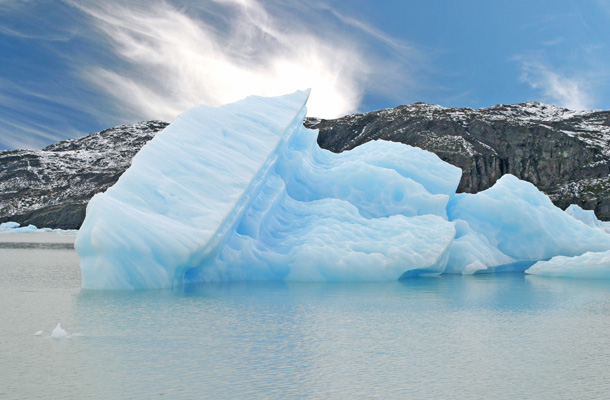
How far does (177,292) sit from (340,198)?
736cm

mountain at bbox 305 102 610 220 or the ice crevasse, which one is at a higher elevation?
mountain at bbox 305 102 610 220

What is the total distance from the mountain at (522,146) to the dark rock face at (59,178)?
4835 centimetres

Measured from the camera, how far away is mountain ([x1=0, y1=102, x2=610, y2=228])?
7812 centimetres

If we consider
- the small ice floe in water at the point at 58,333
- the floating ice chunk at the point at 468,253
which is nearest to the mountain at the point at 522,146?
the floating ice chunk at the point at 468,253

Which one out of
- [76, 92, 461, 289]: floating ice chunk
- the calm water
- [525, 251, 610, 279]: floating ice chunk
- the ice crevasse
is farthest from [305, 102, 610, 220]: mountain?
the calm water

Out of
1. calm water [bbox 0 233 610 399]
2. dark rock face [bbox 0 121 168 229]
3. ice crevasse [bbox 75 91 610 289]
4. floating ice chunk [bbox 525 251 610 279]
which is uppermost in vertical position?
dark rock face [bbox 0 121 168 229]

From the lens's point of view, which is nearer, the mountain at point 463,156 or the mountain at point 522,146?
the mountain at point 522,146

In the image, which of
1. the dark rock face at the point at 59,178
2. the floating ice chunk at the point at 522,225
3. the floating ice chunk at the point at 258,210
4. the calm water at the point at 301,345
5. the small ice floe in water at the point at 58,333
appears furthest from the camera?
the dark rock face at the point at 59,178

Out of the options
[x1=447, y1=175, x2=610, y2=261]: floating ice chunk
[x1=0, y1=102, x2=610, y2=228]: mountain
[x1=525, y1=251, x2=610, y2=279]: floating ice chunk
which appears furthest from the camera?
[x1=0, y1=102, x2=610, y2=228]: mountain

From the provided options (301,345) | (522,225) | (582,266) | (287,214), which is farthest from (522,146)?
(301,345)

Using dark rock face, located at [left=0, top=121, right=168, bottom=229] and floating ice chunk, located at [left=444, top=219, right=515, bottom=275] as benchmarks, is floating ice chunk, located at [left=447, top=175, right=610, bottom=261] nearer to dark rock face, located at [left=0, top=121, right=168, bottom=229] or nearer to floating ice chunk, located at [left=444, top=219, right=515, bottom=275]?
floating ice chunk, located at [left=444, top=219, right=515, bottom=275]

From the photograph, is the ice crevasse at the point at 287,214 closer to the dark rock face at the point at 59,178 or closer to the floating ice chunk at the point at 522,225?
the floating ice chunk at the point at 522,225

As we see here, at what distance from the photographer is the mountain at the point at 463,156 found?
256ft

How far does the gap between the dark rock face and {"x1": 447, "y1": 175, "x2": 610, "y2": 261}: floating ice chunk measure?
80703 mm
